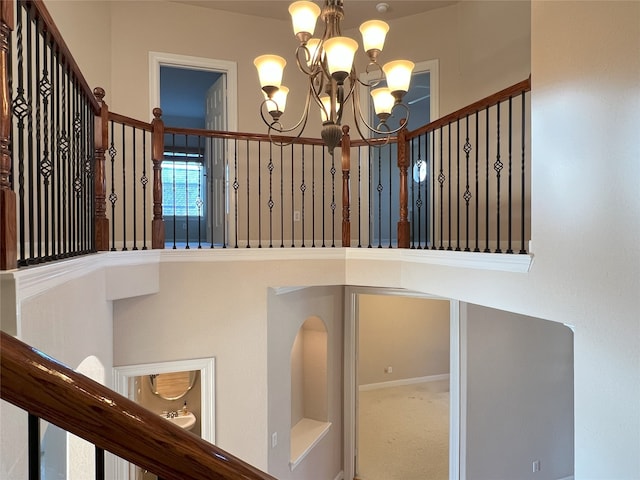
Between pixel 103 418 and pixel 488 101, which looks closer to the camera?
pixel 103 418

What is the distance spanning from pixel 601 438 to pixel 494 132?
305 cm

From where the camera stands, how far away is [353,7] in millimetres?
4449

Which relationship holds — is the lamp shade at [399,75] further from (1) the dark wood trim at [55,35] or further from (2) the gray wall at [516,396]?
(2) the gray wall at [516,396]

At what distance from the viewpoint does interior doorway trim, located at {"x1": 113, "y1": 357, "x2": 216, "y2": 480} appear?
3064mm

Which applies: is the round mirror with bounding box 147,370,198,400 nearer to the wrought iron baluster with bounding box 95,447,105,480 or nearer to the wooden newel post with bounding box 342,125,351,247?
the wooden newel post with bounding box 342,125,351,247

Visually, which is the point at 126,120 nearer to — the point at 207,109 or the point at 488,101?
the point at 488,101

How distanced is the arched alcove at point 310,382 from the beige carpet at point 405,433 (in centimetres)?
97

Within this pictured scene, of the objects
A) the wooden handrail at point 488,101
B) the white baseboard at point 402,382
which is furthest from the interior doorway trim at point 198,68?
the white baseboard at point 402,382

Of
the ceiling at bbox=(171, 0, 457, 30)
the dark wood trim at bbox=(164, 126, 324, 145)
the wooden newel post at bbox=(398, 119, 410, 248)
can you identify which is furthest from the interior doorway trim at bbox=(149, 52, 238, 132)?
the wooden newel post at bbox=(398, 119, 410, 248)

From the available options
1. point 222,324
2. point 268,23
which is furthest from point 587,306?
point 268,23

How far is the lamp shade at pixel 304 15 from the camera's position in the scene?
6.68 feet

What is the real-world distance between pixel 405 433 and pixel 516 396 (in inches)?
84.9

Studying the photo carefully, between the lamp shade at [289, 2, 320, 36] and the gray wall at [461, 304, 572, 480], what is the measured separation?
3007mm

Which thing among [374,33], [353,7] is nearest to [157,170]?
[374,33]
